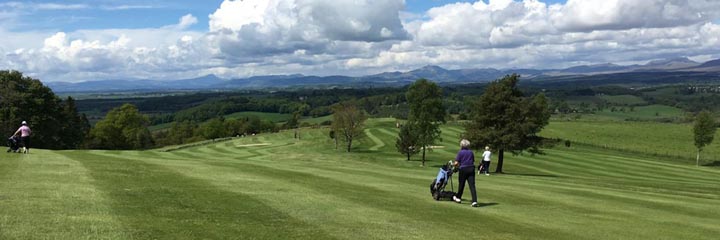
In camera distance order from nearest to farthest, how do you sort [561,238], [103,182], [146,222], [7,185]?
[146,222], [561,238], [7,185], [103,182]

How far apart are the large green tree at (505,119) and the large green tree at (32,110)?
192 feet

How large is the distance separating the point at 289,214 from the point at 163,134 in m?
166

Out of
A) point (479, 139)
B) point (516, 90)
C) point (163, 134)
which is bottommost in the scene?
point (163, 134)

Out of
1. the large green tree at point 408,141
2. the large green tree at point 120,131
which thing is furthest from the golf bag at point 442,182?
the large green tree at point 120,131

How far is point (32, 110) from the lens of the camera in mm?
71125

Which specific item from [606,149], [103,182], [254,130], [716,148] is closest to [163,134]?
[254,130]

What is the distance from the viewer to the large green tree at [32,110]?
67.9m

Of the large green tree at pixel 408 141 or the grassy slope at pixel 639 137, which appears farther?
the grassy slope at pixel 639 137

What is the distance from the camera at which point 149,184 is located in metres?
17.8

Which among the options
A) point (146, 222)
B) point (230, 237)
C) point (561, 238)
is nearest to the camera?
point (230, 237)

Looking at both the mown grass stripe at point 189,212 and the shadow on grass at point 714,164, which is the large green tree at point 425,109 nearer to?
the mown grass stripe at point 189,212

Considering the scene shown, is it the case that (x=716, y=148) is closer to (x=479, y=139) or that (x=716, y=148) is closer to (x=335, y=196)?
(x=479, y=139)

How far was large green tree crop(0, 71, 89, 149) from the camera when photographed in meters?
67.9

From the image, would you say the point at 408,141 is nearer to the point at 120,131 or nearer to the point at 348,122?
the point at 348,122
